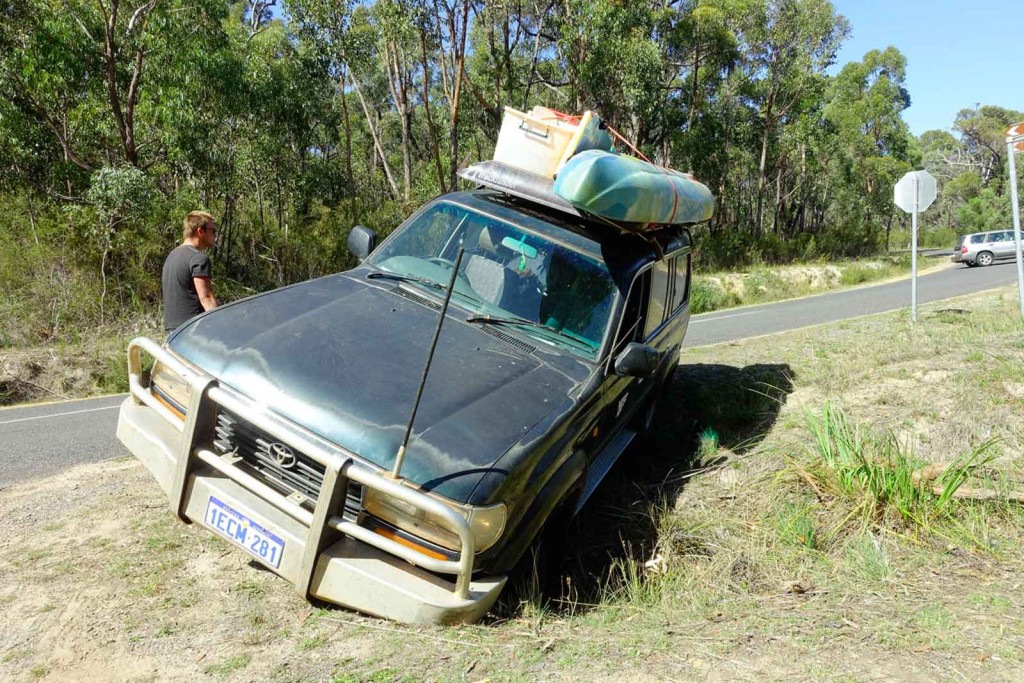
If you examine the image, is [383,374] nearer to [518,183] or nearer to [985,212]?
[518,183]

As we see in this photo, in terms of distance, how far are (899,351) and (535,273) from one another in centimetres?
539

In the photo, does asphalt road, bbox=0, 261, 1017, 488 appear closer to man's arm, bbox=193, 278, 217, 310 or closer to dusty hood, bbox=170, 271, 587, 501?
man's arm, bbox=193, 278, 217, 310

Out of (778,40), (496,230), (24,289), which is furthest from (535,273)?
(778,40)

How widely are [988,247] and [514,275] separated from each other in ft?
117

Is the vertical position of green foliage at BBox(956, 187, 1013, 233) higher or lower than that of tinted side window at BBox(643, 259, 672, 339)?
higher

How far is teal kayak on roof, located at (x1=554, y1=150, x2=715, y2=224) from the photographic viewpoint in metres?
4.19

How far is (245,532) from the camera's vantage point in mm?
3256

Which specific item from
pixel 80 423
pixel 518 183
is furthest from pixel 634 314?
pixel 80 423

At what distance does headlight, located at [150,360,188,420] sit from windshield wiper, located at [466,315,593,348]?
1.59m

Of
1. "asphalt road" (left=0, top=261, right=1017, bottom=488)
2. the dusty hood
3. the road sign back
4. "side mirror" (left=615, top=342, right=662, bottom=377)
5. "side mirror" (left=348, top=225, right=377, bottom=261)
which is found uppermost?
the road sign back

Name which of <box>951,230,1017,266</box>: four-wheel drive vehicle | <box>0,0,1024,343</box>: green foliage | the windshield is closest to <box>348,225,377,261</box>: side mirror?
the windshield

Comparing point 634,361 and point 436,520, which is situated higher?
point 634,361

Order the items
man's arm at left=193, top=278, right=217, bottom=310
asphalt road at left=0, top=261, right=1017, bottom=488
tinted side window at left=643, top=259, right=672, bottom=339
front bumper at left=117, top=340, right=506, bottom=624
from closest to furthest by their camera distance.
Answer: front bumper at left=117, top=340, right=506, bottom=624, tinted side window at left=643, top=259, right=672, bottom=339, man's arm at left=193, top=278, right=217, bottom=310, asphalt road at left=0, top=261, right=1017, bottom=488

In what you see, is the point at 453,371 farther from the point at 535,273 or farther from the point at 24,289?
the point at 24,289
